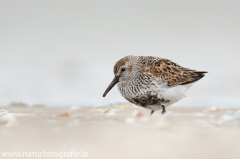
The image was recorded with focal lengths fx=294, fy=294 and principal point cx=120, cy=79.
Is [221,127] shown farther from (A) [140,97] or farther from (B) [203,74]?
(B) [203,74]

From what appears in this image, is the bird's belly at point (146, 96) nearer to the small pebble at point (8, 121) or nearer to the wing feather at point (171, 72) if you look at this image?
the wing feather at point (171, 72)

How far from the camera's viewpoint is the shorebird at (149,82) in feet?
15.8

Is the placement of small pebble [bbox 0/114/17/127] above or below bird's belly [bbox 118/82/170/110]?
below

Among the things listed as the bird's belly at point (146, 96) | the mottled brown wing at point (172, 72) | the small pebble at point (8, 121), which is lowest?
the small pebble at point (8, 121)

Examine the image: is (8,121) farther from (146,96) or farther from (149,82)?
(149,82)

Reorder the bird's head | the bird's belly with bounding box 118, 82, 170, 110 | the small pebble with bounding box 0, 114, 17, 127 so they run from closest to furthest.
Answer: the small pebble with bounding box 0, 114, 17, 127 → the bird's belly with bounding box 118, 82, 170, 110 → the bird's head

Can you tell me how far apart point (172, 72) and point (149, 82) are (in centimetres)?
62

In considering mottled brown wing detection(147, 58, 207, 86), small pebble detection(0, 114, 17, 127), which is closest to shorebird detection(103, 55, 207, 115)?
mottled brown wing detection(147, 58, 207, 86)

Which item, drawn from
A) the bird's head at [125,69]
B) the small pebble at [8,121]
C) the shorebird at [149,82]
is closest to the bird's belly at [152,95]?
the shorebird at [149,82]

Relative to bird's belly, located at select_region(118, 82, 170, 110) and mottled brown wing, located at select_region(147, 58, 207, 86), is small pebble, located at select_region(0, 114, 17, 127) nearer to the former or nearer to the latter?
bird's belly, located at select_region(118, 82, 170, 110)

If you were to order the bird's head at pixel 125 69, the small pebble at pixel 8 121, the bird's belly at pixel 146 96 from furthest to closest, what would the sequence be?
the bird's head at pixel 125 69, the bird's belly at pixel 146 96, the small pebble at pixel 8 121

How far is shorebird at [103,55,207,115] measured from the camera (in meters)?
4.81

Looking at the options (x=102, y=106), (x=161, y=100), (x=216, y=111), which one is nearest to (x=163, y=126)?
(x=161, y=100)

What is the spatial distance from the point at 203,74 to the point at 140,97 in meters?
1.48
